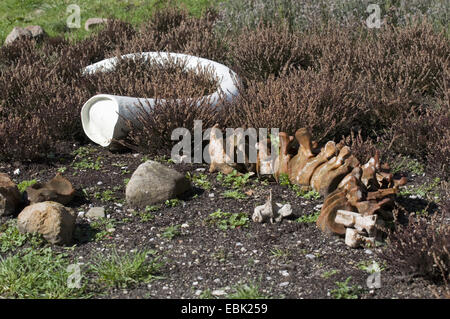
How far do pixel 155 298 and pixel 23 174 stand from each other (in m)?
2.26

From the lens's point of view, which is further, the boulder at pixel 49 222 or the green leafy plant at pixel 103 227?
the green leafy plant at pixel 103 227

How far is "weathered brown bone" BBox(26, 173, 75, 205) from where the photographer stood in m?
4.42

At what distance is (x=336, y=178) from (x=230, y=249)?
3.03ft

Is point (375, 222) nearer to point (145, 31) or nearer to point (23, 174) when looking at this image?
point (23, 174)

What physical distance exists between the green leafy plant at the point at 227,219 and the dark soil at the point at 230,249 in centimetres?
4

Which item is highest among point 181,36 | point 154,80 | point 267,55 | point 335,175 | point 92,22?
point 92,22

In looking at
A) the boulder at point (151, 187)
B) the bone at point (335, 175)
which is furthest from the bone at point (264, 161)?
the boulder at point (151, 187)

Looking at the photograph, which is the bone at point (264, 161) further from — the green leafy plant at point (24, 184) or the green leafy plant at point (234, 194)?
the green leafy plant at point (24, 184)

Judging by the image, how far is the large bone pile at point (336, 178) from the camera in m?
3.79

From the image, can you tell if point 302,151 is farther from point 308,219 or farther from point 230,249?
point 230,249

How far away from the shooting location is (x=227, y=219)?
4.18m

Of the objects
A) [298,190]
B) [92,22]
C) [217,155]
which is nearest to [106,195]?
[217,155]
